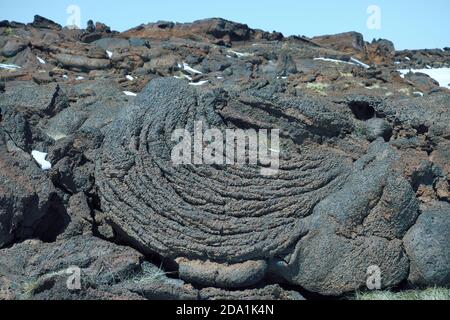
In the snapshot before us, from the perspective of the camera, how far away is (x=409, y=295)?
19.2ft

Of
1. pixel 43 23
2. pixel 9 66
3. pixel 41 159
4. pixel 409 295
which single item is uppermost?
pixel 43 23

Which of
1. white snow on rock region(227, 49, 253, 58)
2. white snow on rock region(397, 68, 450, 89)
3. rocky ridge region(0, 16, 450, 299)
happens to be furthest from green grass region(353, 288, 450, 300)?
white snow on rock region(227, 49, 253, 58)

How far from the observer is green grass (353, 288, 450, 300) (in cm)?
570

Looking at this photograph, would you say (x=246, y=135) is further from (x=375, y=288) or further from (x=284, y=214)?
(x=375, y=288)

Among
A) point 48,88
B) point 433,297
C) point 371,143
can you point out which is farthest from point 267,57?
point 433,297

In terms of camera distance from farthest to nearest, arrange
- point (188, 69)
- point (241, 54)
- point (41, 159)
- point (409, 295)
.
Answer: point (241, 54) → point (188, 69) → point (41, 159) → point (409, 295)

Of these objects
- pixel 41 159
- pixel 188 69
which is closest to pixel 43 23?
pixel 188 69

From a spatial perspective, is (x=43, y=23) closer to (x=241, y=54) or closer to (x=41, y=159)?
(x=241, y=54)

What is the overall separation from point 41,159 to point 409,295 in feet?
13.7

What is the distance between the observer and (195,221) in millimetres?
5945

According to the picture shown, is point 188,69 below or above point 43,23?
below

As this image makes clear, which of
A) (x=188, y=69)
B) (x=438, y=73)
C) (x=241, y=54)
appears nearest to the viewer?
(x=188, y=69)

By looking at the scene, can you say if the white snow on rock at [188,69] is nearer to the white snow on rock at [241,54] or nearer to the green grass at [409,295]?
the white snow on rock at [241,54]

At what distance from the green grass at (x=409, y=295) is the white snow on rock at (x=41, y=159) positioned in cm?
355
